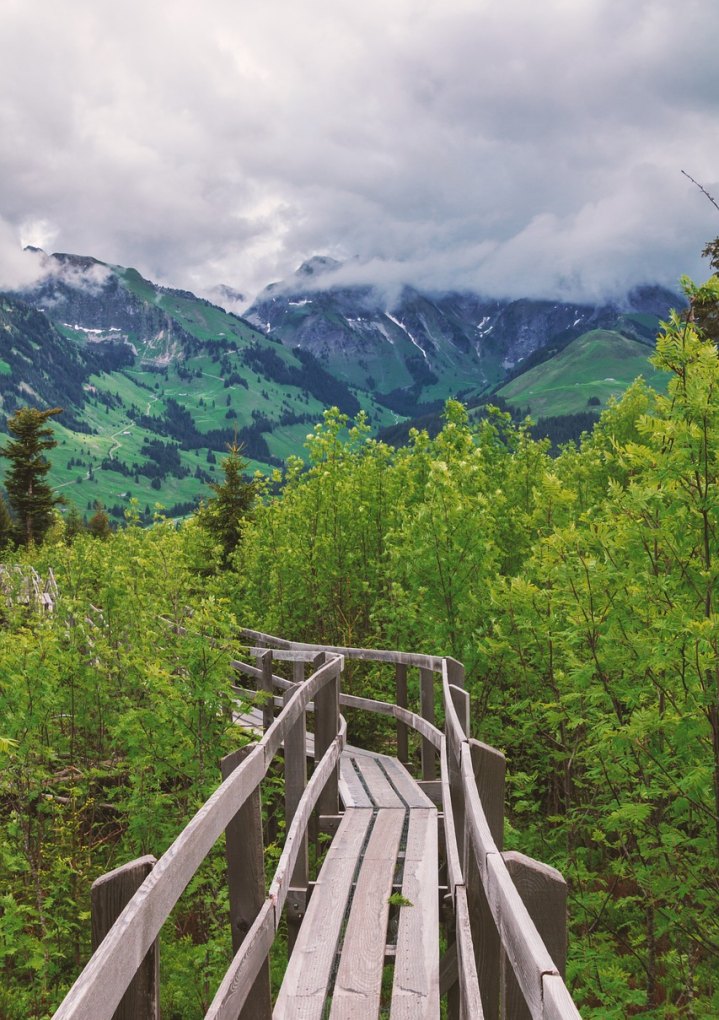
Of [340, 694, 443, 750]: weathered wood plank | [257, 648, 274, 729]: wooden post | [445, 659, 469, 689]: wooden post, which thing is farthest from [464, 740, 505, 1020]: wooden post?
[257, 648, 274, 729]: wooden post

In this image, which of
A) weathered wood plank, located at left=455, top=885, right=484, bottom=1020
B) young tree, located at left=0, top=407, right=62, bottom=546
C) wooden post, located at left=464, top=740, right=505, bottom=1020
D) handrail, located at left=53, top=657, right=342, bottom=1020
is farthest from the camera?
young tree, located at left=0, top=407, right=62, bottom=546

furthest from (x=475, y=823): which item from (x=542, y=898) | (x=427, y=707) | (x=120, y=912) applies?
(x=427, y=707)

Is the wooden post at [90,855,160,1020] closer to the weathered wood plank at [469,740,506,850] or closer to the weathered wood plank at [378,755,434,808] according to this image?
the weathered wood plank at [469,740,506,850]

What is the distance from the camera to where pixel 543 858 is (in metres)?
8.82

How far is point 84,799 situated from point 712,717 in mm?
7429

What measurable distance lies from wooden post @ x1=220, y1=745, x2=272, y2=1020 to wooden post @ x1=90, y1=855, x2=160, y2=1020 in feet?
4.17

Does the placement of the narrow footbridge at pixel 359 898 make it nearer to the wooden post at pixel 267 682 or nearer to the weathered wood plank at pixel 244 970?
the weathered wood plank at pixel 244 970

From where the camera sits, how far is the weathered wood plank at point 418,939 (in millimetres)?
4012

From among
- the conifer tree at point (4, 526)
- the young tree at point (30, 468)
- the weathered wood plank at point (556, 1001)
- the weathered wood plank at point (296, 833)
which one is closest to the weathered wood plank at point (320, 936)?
the weathered wood plank at point (296, 833)

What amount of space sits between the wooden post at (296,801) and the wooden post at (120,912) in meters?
3.22

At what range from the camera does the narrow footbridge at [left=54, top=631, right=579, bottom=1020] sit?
1921 mm

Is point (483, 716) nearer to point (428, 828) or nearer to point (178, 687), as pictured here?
point (428, 828)

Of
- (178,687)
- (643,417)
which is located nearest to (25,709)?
(178,687)

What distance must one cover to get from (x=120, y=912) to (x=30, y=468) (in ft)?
191
